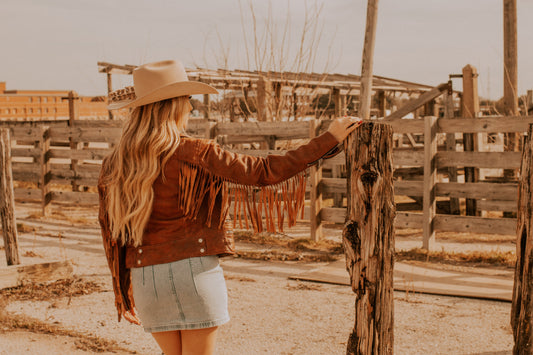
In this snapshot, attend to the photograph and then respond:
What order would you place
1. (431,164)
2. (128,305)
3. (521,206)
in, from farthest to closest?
1. (431,164)
2. (521,206)
3. (128,305)

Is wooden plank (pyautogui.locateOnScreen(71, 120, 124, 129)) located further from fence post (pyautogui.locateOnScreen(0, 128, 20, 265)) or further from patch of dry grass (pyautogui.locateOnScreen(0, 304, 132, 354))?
patch of dry grass (pyautogui.locateOnScreen(0, 304, 132, 354))

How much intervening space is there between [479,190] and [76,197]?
742 centimetres

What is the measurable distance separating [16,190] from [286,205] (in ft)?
37.0

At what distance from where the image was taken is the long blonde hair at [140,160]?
2498 millimetres

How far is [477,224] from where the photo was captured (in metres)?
7.62

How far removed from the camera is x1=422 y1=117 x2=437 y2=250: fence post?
790cm

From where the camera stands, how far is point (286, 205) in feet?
9.11

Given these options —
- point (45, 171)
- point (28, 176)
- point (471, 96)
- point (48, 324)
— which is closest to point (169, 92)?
point (48, 324)

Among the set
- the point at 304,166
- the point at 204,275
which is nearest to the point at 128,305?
the point at 204,275

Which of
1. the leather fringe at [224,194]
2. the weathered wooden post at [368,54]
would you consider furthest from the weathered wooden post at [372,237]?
the weathered wooden post at [368,54]

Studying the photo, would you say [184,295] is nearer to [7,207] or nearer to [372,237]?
[372,237]

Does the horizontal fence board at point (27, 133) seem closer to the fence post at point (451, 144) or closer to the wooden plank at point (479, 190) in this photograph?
the fence post at point (451, 144)

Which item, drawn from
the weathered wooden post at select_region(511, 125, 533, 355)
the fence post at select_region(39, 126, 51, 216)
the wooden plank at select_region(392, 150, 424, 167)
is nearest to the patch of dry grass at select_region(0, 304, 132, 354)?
the weathered wooden post at select_region(511, 125, 533, 355)

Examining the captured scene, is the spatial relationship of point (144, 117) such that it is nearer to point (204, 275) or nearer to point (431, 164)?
point (204, 275)
